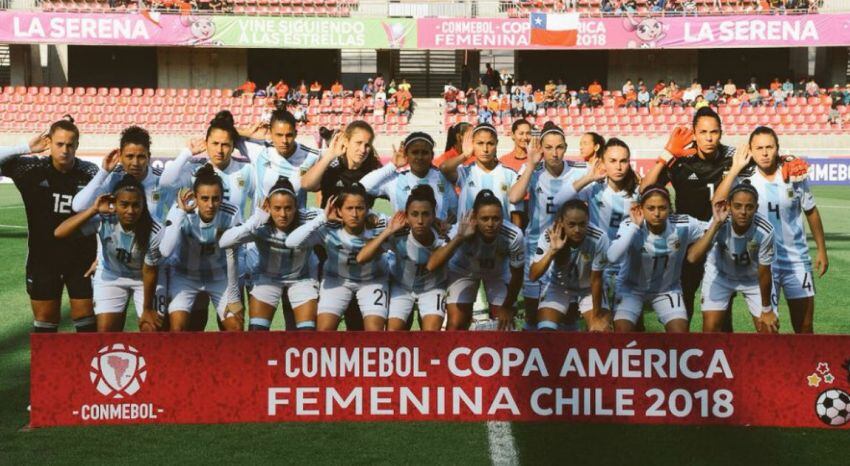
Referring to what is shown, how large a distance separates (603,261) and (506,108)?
89.5ft

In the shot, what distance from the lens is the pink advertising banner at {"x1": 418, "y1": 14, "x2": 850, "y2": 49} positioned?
34312 millimetres

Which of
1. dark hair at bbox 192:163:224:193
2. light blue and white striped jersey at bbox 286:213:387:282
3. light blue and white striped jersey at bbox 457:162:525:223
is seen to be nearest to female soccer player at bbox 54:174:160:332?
dark hair at bbox 192:163:224:193

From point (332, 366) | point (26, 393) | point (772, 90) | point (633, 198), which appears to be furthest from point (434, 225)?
point (772, 90)

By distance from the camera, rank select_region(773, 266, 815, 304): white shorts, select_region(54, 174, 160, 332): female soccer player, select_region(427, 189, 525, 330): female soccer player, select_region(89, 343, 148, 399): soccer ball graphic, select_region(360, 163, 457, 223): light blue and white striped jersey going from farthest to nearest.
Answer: select_region(360, 163, 457, 223): light blue and white striped jersey
select_region(773, 266, 815, 304): white shorts
select_region(427, 189, 525, 330): female soccer player
select_region(54, 174, 160, 332): female soccer player
select_region(89, 343, 148, 399): soccer ball graphic

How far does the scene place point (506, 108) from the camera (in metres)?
34.4

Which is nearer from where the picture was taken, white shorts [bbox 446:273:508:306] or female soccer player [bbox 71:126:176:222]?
female soccer player [bbox 71:126:176:222]

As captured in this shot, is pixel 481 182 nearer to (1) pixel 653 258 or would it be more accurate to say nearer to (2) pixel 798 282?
(1) pixel 653 258

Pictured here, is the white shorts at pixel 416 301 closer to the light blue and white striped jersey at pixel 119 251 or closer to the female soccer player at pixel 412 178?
the female soccer player at pixel 412 178

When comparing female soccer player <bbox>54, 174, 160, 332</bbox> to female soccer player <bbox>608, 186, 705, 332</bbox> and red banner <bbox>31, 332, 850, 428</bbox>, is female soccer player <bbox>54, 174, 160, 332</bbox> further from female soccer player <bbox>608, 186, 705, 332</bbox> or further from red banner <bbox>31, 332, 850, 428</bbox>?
female soccer player <bbox>608, 186, 705, 332</bbox>

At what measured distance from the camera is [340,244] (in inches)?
293

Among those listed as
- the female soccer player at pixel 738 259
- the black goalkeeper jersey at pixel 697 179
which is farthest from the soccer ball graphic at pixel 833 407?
the black goalkeeper jersey at pixel 697 179

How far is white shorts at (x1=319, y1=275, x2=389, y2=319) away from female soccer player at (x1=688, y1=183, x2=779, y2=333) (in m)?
2.11

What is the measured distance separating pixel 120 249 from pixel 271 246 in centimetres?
100

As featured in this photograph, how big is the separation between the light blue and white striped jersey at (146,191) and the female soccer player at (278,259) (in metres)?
0.80
